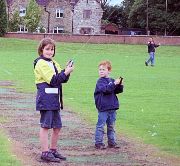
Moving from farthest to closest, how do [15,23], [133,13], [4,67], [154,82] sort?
[133,13]
[15,23]
[4,67]
[154,82]

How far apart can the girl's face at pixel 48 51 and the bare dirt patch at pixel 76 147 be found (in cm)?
166

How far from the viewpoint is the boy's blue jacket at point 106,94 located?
32.7 feet

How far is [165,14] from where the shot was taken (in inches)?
3164

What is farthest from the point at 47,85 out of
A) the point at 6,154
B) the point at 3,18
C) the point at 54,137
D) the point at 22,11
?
the point at 22,11

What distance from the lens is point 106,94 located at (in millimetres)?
10109

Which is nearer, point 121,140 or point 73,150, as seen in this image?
point 73,150

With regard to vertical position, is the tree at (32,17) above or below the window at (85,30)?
above

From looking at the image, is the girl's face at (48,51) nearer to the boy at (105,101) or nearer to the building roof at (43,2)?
the boy at (105,101)

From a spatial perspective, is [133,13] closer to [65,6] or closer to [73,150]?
[65,6]

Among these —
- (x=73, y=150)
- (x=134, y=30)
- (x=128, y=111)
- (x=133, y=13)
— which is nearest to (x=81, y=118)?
(x=128, y=111)

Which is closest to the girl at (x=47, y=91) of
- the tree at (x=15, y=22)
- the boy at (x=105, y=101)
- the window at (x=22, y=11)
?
the boy at (x=105, y=101)

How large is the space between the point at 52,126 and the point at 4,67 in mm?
22876

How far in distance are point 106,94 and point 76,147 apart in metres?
1.09

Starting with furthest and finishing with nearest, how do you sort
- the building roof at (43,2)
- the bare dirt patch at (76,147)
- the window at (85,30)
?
1. the window at (85,30)
2. the building roof at (43,2)
3. the bare dirt patch at (76,147)
